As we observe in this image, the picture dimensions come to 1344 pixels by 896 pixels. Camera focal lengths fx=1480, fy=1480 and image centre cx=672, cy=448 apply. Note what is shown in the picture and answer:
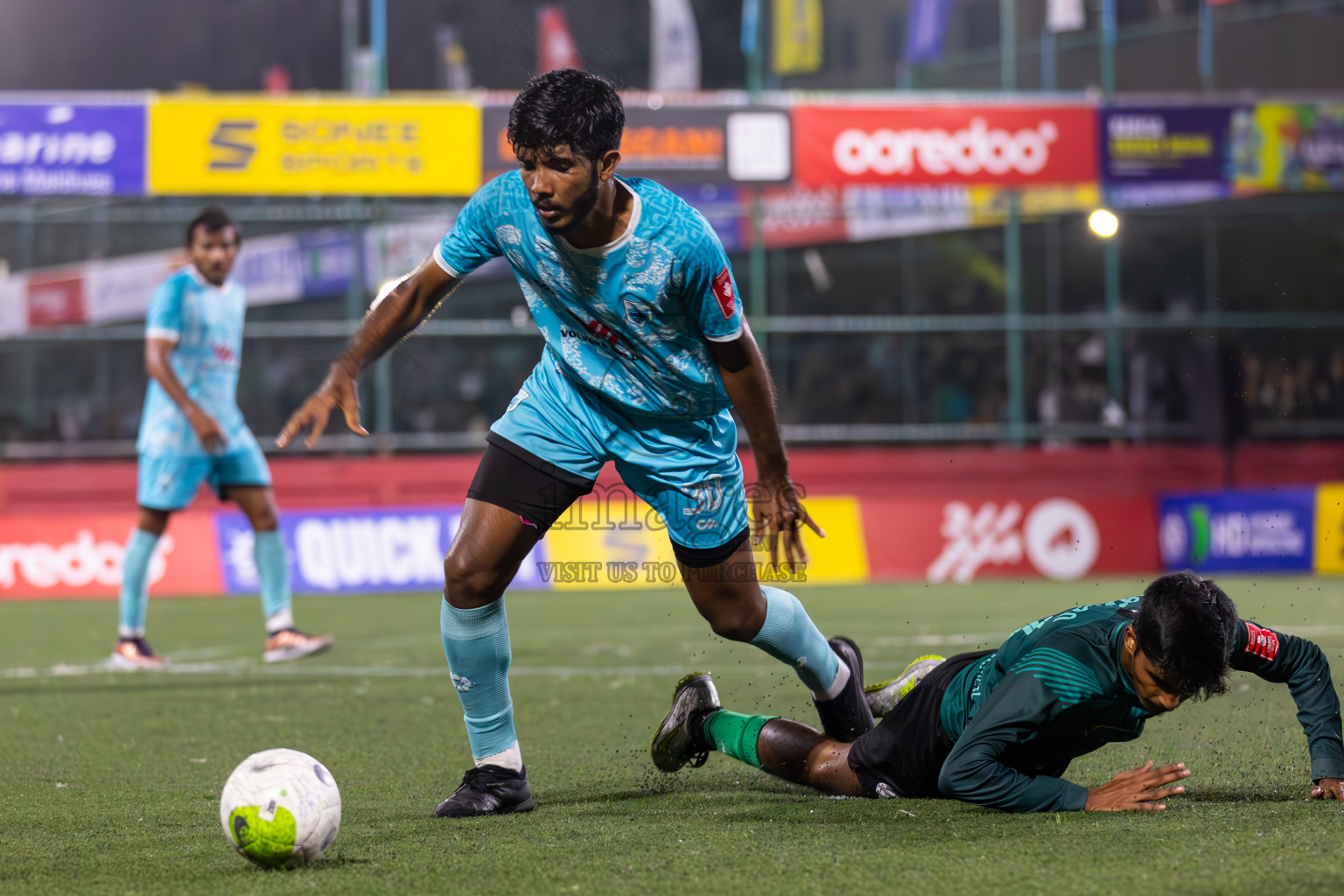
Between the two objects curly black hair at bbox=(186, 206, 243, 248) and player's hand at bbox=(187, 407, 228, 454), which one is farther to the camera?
curly black hair at bbox=(186, 206, 243, 248)

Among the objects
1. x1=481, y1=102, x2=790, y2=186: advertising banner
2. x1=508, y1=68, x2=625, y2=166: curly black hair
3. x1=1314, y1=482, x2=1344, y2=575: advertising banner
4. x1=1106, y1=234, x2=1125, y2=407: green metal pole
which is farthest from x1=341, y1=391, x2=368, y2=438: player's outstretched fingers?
x1=1106, y1=234, x2=1125, y2=407: green metal pole

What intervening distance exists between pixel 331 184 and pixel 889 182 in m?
5.51

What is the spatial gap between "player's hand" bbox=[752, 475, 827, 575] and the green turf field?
0.69m

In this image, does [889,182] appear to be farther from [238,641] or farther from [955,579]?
[238,641]

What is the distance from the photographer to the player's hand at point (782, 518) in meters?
4.09

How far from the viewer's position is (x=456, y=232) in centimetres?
409

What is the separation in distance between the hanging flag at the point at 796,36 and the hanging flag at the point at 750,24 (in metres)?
0.58

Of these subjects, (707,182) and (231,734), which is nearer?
(231,734)

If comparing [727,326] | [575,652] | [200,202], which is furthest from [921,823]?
[200,202]

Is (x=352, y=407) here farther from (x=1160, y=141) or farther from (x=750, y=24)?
(x=750, y=24)

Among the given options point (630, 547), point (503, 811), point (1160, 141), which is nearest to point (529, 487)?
point (503, 811)

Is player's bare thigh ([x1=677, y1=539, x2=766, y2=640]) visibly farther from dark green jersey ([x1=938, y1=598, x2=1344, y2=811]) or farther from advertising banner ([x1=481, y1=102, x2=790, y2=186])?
advertising banner ([x1=481, y1=102, x2=790, y2=186])

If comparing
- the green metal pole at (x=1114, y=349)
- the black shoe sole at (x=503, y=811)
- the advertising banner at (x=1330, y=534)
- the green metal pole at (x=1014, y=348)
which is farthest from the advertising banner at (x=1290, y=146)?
the black shoe sole at (x=503, y=811)

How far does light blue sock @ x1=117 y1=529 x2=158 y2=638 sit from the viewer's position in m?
7.56
